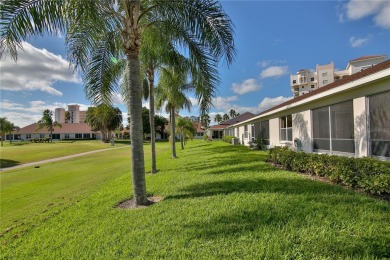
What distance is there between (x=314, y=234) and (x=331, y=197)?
2074 millimetres

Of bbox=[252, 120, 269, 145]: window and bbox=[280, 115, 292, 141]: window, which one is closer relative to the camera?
bbox=[280, 115, 292, 141]: window

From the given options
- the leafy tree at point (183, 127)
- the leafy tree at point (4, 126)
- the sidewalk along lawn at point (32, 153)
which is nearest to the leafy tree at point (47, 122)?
the leafy tree at point (4, 126)

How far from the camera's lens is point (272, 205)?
499cm

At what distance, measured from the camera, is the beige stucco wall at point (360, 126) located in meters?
8.52

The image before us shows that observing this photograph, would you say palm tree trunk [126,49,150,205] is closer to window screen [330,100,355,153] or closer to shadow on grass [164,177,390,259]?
shadow on grass [164,177,390,259]

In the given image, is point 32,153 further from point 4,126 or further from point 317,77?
point 317,77

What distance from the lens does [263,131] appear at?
22.3 m

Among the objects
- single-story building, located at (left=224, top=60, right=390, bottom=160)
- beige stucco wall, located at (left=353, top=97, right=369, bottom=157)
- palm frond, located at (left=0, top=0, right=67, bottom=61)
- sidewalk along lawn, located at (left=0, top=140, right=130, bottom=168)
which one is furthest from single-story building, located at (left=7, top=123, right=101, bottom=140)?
beige stucco wall, located at (left=353, top=97, right=369, bottom=157)

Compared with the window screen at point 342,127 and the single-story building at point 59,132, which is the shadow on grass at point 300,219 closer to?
the window screen at point 342,127

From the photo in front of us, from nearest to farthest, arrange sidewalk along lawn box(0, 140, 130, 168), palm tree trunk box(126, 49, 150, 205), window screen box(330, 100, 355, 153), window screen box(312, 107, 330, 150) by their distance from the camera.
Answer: palm tree trunk box(126, 49, 150, 205), window screen box(330, 100, 355, 153), window screen box(312, 107, 330, 150), sidewalk along lawn box(0, 140, 130, 168)

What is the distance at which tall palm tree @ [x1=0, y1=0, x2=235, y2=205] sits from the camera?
18.6 ft

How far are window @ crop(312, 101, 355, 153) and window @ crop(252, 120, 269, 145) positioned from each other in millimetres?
8604

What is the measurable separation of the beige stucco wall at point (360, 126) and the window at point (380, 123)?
0.19 meters

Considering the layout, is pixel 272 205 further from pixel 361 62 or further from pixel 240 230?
pixel 361 62
